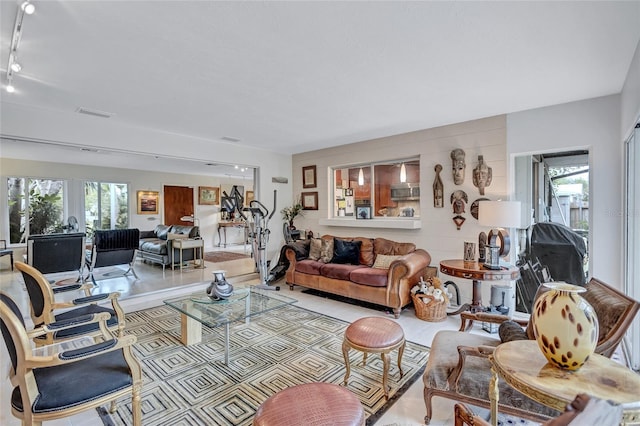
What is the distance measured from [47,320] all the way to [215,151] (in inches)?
138

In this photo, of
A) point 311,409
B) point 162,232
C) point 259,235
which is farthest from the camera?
point 162,232

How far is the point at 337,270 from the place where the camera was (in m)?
4.49

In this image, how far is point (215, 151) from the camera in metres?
5.28

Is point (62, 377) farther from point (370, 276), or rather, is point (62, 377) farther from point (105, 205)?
point (105, 205)

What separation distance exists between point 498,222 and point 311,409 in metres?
2.82

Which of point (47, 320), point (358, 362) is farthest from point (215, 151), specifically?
point (358, 362)

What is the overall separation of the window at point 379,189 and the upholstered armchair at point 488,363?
294 cm

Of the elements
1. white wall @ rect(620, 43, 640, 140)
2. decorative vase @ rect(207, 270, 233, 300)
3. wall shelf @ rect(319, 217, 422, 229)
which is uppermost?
white wall @ rect(620, 43, 640, 140)

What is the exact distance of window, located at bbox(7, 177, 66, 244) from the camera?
6902 mm

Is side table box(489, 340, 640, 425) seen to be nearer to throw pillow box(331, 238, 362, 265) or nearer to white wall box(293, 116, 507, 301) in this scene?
white wall box(293, 116, 507, 301)

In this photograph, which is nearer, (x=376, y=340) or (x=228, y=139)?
(x=376, y=340)

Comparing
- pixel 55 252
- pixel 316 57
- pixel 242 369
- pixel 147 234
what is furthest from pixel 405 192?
pixel 147 234

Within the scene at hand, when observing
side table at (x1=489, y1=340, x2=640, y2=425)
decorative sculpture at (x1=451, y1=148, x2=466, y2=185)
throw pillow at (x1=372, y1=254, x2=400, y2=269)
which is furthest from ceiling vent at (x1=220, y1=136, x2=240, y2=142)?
side table at (x1=489, y1=340, x2=640, y2=425)

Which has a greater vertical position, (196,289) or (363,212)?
(363,212)
